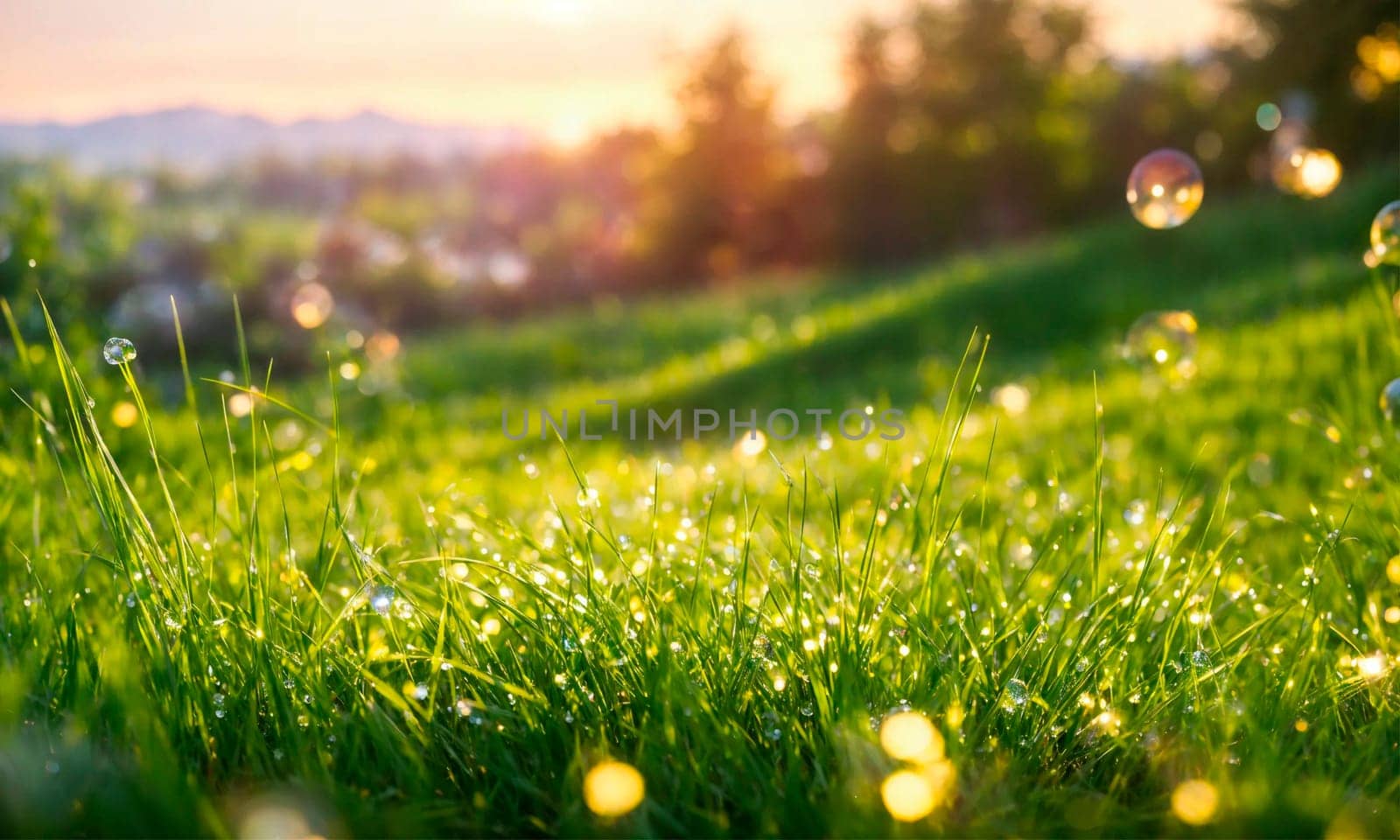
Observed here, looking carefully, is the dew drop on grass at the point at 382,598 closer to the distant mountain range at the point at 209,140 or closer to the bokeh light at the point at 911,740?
the bokeh light at the point at 911,740

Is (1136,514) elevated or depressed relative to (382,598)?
elevated

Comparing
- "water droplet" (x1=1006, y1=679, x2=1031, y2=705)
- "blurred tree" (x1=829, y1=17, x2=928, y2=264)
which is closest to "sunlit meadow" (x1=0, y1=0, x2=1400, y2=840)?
"water droplet" (x1=1006, y1=679, x2=1031, y2=705)

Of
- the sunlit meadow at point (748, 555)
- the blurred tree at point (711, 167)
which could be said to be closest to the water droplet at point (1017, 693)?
the sunlit meadow at point (748, 555)

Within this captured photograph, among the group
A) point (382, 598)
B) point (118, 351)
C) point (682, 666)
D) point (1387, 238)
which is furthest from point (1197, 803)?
point (1387, 238)

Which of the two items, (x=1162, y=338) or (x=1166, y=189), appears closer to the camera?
(x=1166, y=189)

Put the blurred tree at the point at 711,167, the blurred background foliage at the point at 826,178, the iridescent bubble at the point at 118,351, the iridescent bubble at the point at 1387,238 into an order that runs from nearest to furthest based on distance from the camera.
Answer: the iridescent bubble at the point at 118,351 → the iridescent bubble at the point at 1387,238 → the blurred background foliage at the point at 826,178 → the blurred tree at the point at 711,167

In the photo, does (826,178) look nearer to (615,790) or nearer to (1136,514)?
(1136,514)
